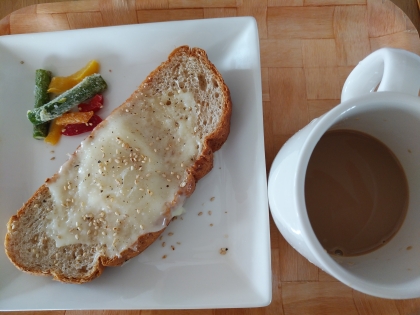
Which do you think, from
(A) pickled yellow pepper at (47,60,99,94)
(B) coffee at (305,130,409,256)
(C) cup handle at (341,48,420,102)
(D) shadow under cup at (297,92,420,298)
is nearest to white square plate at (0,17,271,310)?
(A) pickled yellow pepper at (47,60,99,94)

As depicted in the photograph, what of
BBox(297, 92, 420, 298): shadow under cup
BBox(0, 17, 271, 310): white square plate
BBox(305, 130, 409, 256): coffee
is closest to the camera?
BBox(297, 92, 420, 298): shadow under cup

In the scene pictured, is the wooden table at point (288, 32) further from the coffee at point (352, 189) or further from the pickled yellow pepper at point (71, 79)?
the coffee at point (352, 189)

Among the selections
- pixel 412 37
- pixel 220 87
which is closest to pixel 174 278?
pixel 220 87

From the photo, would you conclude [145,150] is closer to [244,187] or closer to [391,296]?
[244,187]

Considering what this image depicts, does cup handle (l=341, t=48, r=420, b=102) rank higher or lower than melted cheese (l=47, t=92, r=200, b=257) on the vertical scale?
higher

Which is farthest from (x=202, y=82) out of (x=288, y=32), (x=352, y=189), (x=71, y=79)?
(x=352, y=189)

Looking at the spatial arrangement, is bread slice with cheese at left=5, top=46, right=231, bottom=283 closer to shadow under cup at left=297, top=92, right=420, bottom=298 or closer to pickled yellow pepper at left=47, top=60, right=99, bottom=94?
pickled yellow pepper at left=47, top=60, right=99, bottom=94

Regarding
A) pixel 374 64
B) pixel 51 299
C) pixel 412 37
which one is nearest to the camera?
pixel 374 64
